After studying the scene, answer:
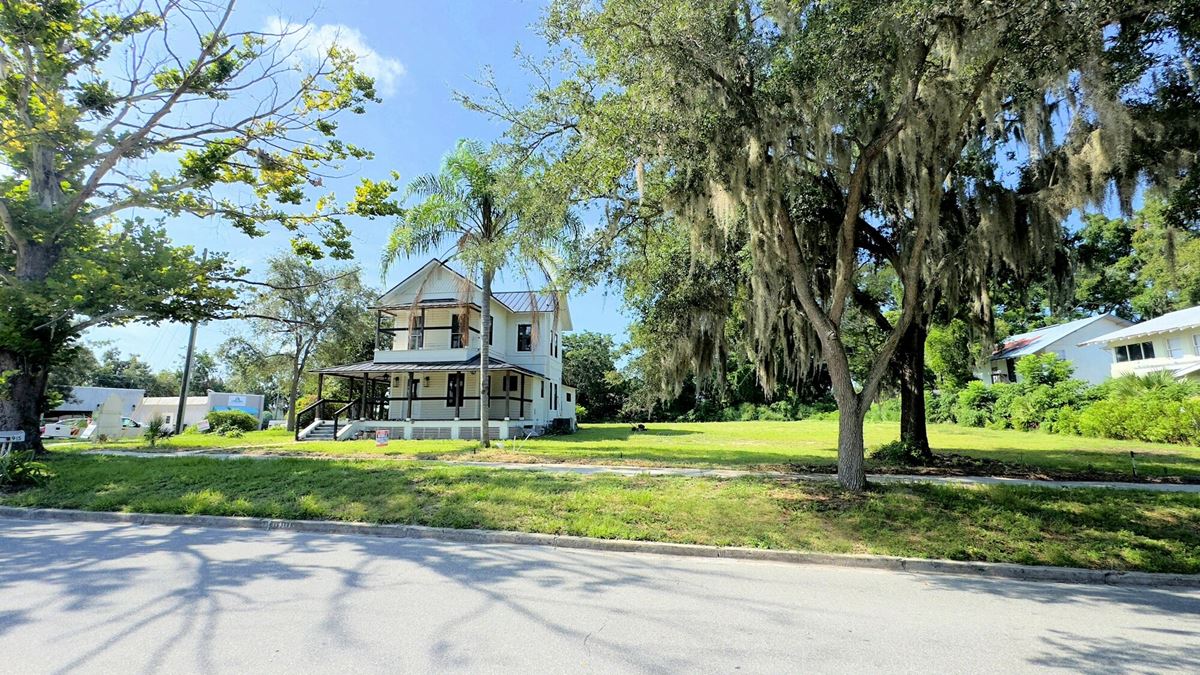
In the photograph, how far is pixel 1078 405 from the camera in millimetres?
22734

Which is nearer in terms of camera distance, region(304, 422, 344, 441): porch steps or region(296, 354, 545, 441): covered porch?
region(304, 422, 344, 441): porch steps

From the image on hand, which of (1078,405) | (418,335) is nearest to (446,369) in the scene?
(418,335)

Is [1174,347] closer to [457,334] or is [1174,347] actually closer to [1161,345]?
[1161,345]

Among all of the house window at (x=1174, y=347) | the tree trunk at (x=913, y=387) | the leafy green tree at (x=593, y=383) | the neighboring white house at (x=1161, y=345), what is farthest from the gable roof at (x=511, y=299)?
the house window at (x=1174, y=347)

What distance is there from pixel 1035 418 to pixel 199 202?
31.1 meters

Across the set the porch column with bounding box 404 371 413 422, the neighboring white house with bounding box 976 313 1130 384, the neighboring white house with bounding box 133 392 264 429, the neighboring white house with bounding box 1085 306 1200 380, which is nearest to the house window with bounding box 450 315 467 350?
the porch column with bounding box 404 371 413 422

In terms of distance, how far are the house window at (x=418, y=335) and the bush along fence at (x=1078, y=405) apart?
2614 cm

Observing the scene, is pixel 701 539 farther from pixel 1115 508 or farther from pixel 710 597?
pixel 1115 508

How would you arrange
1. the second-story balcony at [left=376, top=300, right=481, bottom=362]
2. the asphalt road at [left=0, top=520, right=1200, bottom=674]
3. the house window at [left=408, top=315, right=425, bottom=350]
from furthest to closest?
the house window at [left=408, top=315, right=425, bottom=350]
the second-story balcony at [left=376, top=300, right=481, bottom=362]
the asphalt road at [left=0, top=520, right=1200, bottom=674]

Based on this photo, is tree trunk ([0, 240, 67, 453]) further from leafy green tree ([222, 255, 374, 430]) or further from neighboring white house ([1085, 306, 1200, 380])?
neighboring white house ([1085, 306, 1200, 380])

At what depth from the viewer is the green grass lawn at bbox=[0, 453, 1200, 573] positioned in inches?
262

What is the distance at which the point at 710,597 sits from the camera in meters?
4.96

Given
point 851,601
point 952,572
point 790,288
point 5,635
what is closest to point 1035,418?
point 790,288

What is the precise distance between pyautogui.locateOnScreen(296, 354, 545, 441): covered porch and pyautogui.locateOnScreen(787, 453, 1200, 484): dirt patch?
13.0m
